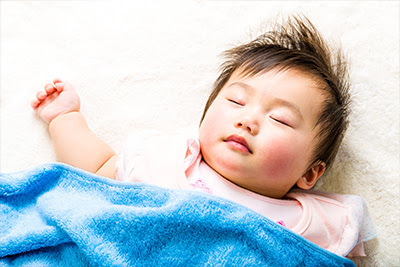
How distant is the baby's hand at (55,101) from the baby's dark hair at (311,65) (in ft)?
1.33

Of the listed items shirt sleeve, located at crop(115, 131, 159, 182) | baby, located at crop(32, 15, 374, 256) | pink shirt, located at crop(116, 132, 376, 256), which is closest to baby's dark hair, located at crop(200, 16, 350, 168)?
baby, located at crop(32, 15, 374, 256)

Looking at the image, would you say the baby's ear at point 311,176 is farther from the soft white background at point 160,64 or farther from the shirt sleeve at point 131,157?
the shirt sleeve at point 131,157

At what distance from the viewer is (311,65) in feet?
3.73

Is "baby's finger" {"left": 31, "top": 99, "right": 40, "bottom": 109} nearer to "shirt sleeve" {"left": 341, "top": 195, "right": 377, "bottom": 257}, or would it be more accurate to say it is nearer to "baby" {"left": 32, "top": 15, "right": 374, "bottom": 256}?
"baby" {"left": 32, "top": 15, "right": 374, "bottom": 256}

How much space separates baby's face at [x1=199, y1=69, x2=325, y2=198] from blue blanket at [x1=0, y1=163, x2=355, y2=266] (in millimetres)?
125

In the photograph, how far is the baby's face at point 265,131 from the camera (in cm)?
103

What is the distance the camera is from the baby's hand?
126 cm

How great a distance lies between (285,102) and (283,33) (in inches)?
13.0

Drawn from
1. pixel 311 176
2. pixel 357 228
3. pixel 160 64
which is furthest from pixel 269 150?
pixel 160 64

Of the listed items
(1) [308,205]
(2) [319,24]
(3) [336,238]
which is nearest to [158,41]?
(2) [319,24]

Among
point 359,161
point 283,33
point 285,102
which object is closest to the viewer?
point 285,102

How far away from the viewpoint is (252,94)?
1085 millimetres

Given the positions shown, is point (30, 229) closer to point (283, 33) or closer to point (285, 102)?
point (285, 102)

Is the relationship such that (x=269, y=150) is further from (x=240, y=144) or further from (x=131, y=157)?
(x=131, y=157)
